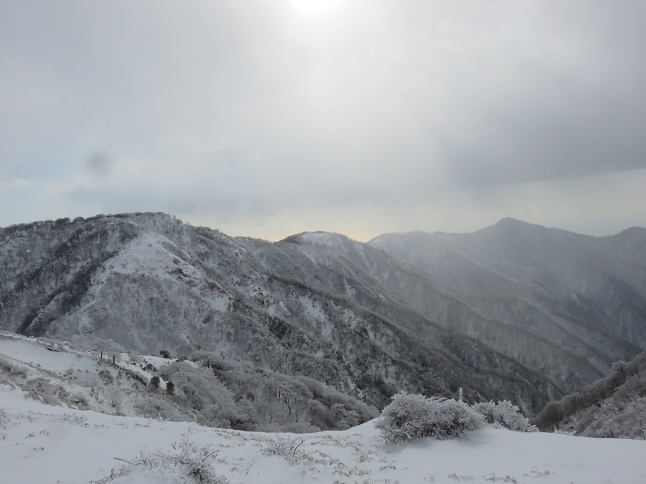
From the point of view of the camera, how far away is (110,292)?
243 ft

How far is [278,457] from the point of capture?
1148 centimetres

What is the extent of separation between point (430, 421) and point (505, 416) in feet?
12.5

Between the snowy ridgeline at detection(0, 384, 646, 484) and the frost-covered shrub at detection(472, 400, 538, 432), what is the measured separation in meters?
1.30

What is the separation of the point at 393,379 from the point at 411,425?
95449 millimetres

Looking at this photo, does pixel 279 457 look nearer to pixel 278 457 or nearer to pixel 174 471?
pixel 278 457

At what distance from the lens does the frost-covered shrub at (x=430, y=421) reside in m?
14.2

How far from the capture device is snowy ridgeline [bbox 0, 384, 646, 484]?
380 inches

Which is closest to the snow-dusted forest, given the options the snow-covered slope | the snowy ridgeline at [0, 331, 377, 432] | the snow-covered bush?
the snow-covered bush

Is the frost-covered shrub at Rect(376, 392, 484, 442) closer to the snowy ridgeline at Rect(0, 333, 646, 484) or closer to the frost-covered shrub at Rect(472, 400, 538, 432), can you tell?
the snowy ridgeline at Rect(0, 333, 646, 484)

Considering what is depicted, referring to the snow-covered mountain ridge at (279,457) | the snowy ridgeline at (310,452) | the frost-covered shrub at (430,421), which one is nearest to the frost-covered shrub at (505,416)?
the snowy ridgeline at (310,452)

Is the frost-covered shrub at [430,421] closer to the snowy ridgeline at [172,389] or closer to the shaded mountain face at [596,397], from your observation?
the snowy ridgeline at [172,389]

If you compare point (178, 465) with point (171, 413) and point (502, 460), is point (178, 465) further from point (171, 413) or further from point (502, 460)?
point (171, 413)

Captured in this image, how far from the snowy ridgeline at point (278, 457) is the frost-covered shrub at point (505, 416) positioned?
1.30m

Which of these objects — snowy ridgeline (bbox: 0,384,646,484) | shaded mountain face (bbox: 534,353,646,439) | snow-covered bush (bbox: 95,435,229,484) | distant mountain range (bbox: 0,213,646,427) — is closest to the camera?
snow-covered bush (bbox: 95,435,229,484)
